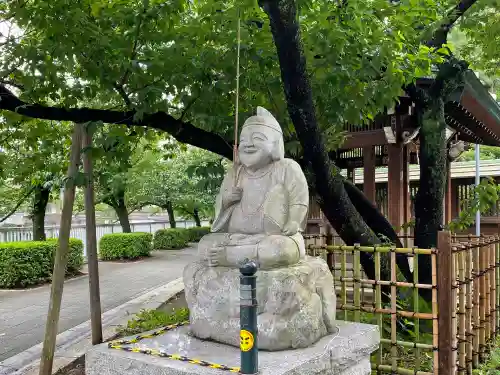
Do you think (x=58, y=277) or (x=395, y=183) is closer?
(x=58, y=277)

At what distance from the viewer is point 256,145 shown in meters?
3.69

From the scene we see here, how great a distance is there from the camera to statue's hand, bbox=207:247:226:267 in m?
3.58

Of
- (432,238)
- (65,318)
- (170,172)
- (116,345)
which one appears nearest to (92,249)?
(116,345)

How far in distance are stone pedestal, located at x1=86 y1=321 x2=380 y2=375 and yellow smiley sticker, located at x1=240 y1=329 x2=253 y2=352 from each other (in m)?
0.23

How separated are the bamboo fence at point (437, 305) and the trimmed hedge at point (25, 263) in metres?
8.17

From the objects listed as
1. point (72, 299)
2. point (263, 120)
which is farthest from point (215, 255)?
point (72, 299)

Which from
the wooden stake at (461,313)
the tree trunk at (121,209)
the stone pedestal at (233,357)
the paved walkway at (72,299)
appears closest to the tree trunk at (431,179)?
the wooden stake at (461,313)

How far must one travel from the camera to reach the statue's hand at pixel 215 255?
358 cm

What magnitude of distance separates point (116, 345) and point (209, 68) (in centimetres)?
278

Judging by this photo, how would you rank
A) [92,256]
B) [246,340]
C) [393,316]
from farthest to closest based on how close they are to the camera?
[92,256] < [393,316] < [246,340]

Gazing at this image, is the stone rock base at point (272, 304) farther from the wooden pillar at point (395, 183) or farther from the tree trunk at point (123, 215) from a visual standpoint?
the tree trunk at point (123, 215)

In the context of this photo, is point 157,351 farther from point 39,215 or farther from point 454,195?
point 454,195

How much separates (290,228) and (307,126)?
52.9 inches

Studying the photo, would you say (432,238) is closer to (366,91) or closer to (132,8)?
(366,91)
